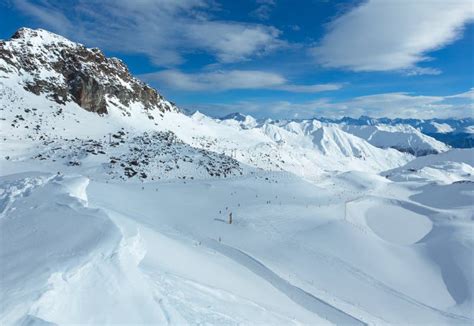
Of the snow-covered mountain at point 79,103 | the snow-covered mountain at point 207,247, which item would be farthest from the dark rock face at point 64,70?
the snow-covered mountain at point 207,247

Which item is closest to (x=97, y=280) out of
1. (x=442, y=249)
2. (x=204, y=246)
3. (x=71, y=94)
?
(x=204, y=246)

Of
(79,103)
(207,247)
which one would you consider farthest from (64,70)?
(207,247)

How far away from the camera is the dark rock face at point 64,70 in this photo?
5497 centimetres

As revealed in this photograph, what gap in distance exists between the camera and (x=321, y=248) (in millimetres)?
15992

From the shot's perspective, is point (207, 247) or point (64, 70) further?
point (64, 70)

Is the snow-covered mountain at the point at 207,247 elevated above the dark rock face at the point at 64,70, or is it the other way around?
the dark rock face at the point at 64,70

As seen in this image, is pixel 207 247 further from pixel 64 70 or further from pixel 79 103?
pixel 64 70

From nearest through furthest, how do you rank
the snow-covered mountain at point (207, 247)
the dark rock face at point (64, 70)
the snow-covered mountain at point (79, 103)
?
the snow-covered mountain at point (207, 247)
the snow-covered mountain at point (79, 103)
the dark rock face at point (64, 70)

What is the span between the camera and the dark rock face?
54969mm

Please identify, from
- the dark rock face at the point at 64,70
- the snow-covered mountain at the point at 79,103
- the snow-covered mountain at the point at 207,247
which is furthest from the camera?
the dark rock face at the point at 64,70

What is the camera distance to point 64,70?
5975 centimetres

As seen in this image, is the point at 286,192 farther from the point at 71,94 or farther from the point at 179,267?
the point at 71,94

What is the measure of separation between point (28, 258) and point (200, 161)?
108 ft

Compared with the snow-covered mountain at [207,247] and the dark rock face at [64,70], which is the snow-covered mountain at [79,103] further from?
the snow-covered mountain at [207,247]
